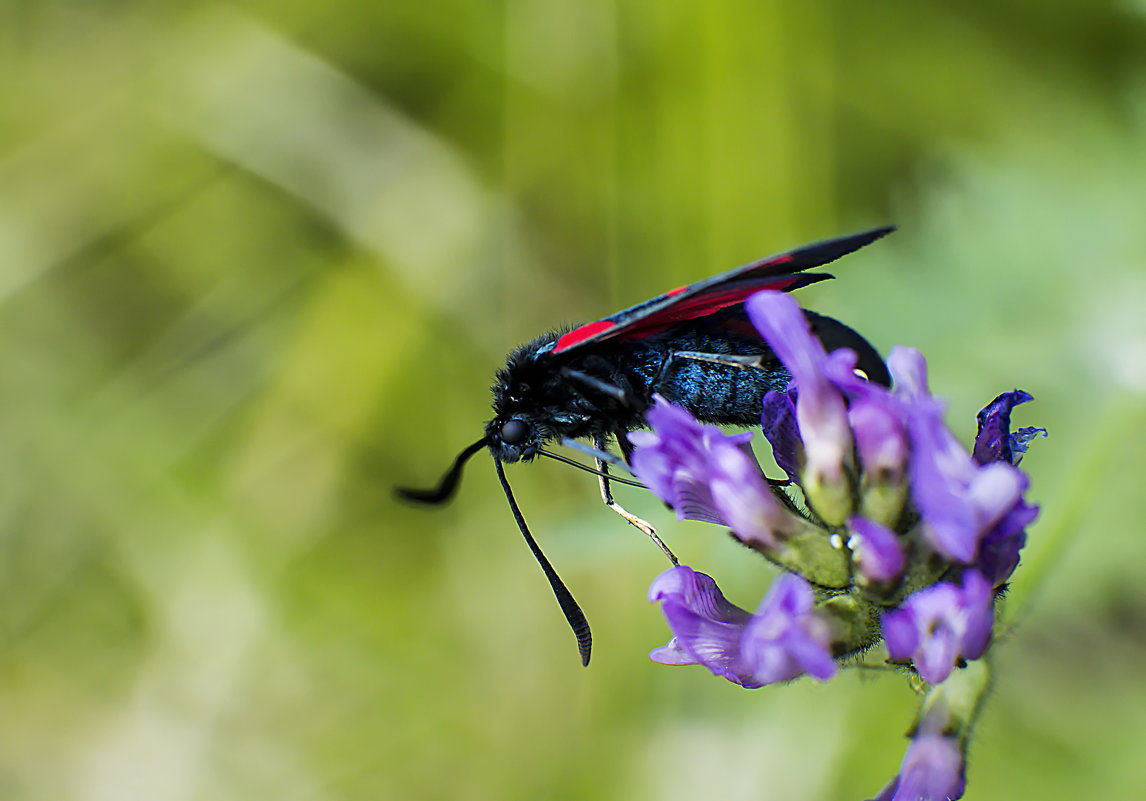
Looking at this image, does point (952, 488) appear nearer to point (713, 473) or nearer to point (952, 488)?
point (952, 488)

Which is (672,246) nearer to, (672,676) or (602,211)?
(602,211)

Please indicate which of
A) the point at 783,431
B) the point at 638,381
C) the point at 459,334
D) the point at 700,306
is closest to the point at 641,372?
the point at 638,381

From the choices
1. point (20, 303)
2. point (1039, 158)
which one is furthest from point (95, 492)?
point (1039, 158)

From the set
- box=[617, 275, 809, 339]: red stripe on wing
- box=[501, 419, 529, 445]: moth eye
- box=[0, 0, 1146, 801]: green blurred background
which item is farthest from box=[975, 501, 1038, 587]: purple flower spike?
box=[0, 0, 1146, 801]: green blurred background

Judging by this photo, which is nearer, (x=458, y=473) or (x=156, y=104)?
(x=458, y=473)

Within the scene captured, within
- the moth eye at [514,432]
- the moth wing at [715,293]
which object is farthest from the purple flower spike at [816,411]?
the moth eye at [514,432]
